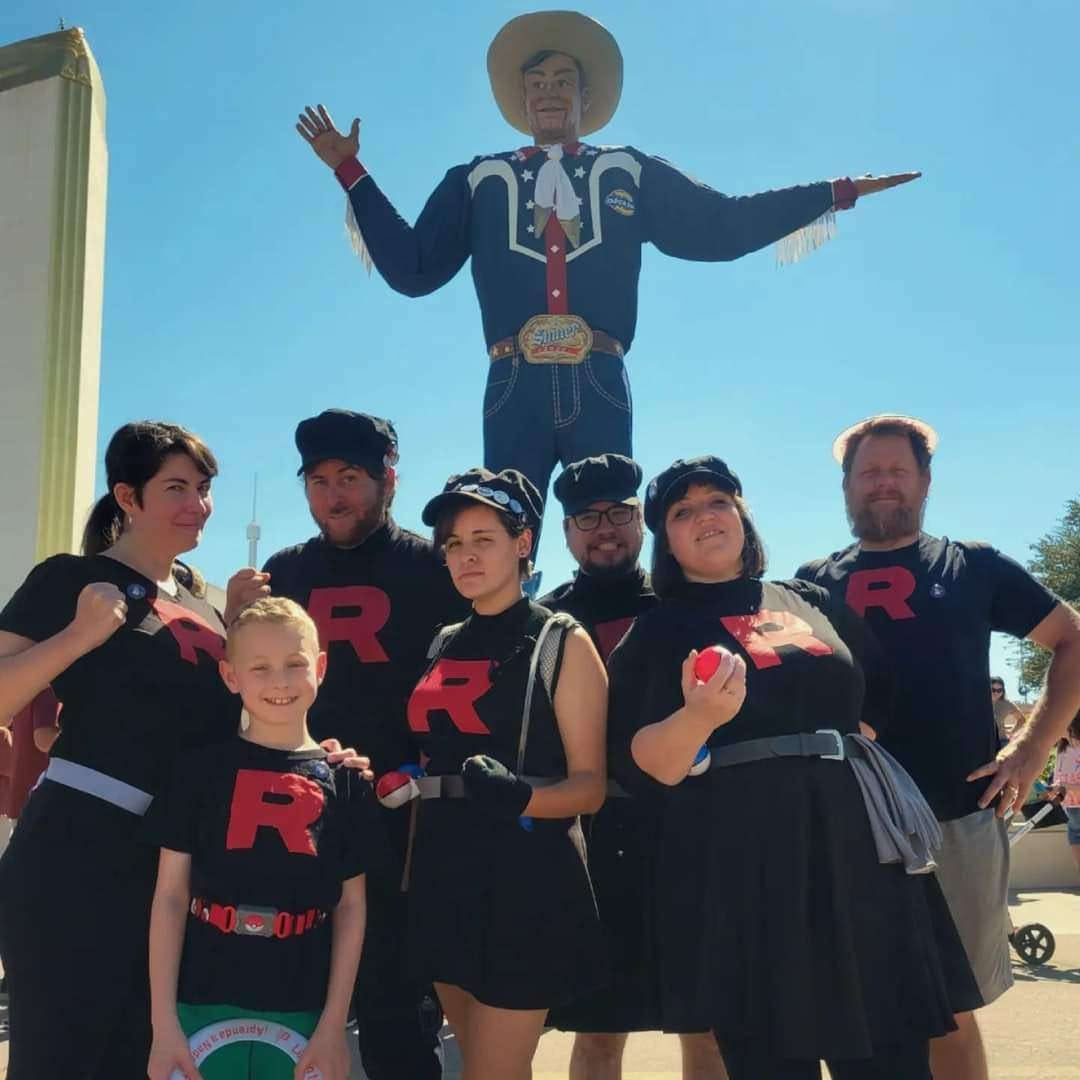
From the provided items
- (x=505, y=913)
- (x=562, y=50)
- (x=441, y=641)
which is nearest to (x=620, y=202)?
(x=562, y=50)

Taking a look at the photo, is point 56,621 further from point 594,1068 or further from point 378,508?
point 594,1068

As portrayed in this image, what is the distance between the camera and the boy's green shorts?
76.0 inches

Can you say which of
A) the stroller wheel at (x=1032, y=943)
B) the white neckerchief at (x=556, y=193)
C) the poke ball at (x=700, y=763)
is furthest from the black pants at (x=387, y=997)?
the stroller wheel at (x=1032, y=943)

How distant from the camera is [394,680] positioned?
105 inches

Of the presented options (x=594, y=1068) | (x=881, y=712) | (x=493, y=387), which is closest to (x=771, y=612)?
(x=881, y=712)

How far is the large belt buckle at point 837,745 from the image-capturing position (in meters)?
2.06

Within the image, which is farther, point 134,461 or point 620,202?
point 620,202

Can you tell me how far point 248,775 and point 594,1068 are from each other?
1.28 metres

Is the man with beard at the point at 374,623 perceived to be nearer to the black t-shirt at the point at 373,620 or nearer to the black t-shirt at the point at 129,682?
the black t-shirt at the point at 373,620

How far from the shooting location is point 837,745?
2.06 metres

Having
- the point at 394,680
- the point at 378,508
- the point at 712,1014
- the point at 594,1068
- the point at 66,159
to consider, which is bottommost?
the point at 594,1068

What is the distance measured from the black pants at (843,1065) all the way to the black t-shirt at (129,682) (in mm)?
1278

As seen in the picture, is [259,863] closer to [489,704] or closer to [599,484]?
[489,704]

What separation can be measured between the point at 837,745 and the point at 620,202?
2707 millimetres
